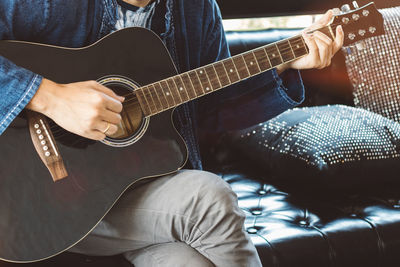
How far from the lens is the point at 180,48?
4.30ft

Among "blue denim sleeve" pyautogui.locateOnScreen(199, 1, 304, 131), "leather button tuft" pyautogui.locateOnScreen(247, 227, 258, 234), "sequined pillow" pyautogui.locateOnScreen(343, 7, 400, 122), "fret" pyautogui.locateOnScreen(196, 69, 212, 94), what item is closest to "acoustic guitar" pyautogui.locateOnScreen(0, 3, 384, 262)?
"fret" pyautogui.locateOnScreen(196, 69, 212, 94)

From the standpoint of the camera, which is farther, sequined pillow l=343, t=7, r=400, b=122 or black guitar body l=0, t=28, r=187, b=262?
sequined pillow l=343, t=7, r=400, b=122

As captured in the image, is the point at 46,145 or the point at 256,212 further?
the point at 256,212

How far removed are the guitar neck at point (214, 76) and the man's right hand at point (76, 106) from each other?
0.11 m

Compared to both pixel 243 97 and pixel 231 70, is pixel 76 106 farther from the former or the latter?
pixel 243 97

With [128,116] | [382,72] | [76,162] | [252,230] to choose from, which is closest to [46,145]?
[76,162]

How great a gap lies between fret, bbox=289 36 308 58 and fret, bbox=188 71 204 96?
0.26m

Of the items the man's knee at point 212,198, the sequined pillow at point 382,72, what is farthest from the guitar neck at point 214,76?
the sequined pillow at point 382,72

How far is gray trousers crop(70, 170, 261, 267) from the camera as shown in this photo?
1022 mm

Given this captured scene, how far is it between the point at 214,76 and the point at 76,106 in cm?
34

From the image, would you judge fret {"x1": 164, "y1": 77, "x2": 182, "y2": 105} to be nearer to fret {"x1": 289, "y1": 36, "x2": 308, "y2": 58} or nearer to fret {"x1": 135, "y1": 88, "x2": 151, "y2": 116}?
fret {"x1": 135, "y1": 88, "x2": 151, "y2": 116}

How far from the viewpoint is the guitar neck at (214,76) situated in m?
1.12

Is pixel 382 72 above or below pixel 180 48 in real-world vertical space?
below

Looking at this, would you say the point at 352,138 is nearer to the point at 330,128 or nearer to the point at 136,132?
the point at 330,128
